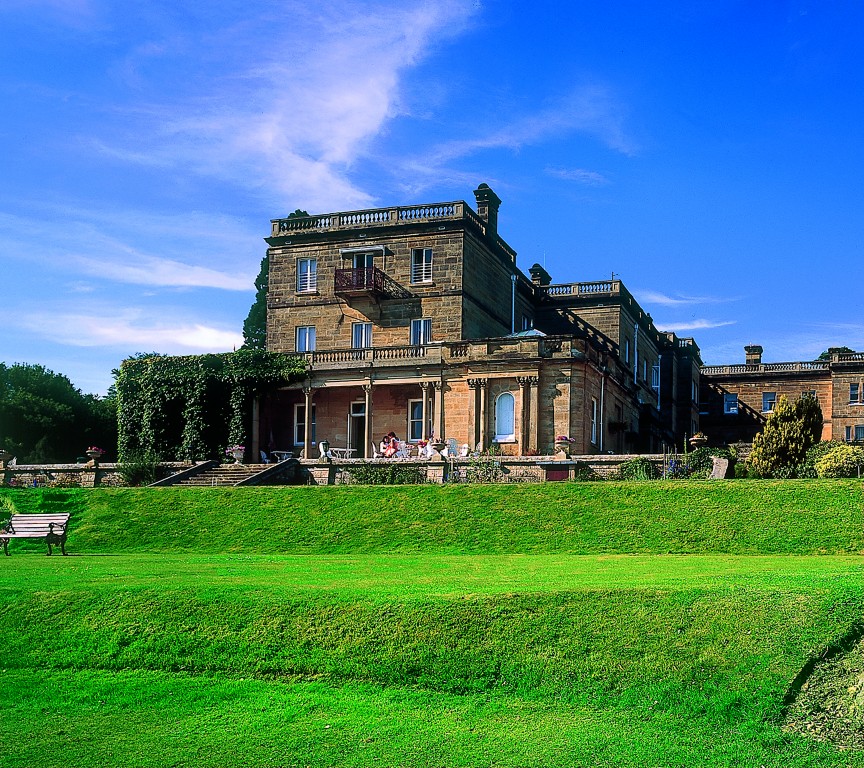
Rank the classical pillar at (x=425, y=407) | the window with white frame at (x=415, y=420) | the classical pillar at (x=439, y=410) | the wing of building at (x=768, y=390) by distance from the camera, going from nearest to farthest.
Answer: the classical pillar at (x=439, y=410) < the classical pillar at (x=425, y=407) < the window with white frame at (x=415, y=420) < the wing of building at (x=768, y=390)

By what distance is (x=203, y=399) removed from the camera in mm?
42812

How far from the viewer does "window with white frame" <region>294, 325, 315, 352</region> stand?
47.5 metres

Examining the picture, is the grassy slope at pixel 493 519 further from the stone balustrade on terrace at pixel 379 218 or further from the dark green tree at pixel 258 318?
the dark green tree at pixel 258 318

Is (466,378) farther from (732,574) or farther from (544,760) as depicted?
(544,760)

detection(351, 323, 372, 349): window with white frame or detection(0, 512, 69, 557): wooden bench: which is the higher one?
detection(351, 323, 372, 349): window with white frame

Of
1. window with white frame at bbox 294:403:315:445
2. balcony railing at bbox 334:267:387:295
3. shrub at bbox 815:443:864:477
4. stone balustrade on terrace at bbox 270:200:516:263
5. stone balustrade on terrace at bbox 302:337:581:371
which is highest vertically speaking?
stone balustrade on terrace at bbox 270:200:516:263

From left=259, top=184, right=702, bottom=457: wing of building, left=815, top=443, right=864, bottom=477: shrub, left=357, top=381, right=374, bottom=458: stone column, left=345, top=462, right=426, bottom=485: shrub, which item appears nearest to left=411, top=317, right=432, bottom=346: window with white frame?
left=259, top=184, right=702, bottom=457: wing of building

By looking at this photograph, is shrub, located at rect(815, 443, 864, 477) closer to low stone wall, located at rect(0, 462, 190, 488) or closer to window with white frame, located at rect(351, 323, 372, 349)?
low stone wall, located at rect(0, 462, 190, 488)

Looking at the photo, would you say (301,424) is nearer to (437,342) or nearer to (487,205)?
(437,342)

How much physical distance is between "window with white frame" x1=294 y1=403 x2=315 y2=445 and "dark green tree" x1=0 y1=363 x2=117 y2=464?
12.5 metres

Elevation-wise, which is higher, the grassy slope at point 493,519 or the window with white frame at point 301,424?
the window with white frame at point 301,424

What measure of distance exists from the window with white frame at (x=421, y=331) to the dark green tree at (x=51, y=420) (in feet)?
56.2

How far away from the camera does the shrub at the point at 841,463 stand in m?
28.6

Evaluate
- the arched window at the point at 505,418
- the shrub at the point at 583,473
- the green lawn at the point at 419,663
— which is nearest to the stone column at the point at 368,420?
the arched window at the point at 505,418
